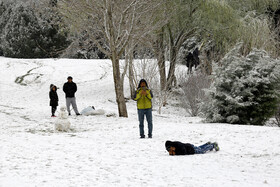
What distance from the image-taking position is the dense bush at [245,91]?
12961 mm

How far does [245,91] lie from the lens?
1294 centimetres

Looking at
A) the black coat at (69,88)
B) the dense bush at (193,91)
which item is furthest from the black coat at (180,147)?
the dense bush at (193,91)

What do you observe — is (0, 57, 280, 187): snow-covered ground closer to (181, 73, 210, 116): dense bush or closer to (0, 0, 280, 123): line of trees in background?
(0, 0, 280, 123): line of trees in background

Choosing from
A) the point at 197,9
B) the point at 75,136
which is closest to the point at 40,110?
the point at 75,136

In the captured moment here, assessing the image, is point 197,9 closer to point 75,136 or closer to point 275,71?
point 275,71

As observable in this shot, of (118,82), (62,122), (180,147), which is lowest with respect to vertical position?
(180,147)

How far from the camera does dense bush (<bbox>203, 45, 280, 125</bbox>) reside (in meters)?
13.0

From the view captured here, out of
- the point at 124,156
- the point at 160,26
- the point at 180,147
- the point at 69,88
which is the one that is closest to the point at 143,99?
the point at 180,147

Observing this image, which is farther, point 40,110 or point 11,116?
point 40,110

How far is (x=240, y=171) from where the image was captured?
6.16 m

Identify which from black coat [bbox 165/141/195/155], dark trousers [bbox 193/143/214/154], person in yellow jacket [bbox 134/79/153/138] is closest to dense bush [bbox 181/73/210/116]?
person in yellow jacket [bbox 134/79/153/138]

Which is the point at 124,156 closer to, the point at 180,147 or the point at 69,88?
the point at 180,147

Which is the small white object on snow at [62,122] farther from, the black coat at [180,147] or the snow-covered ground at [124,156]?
the black coat at [180,147]

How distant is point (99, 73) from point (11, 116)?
1637cm
